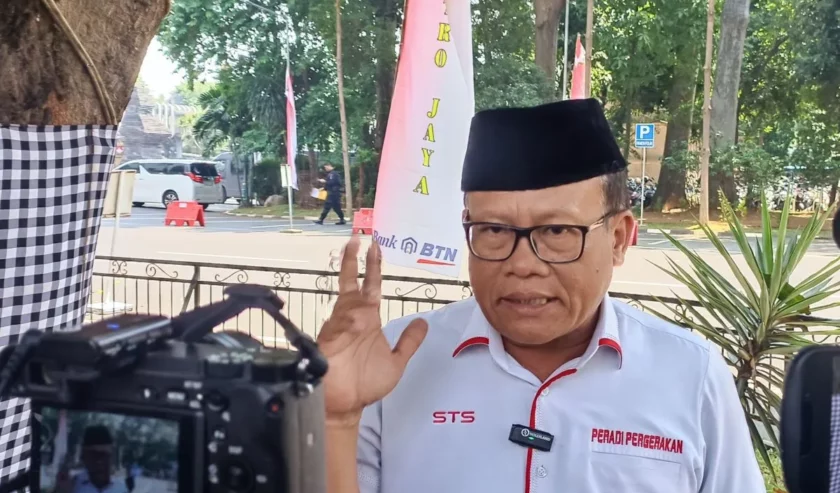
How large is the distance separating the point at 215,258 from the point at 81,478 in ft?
35.8

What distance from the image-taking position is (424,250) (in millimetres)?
3162

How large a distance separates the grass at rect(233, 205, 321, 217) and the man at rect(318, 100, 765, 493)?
1762 centimetres

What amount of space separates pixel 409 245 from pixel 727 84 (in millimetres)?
14653

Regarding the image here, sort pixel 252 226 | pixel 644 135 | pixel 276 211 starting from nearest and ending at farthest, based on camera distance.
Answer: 1. pixel 644 135
2. pixel 252 226
3. pixel 276 211

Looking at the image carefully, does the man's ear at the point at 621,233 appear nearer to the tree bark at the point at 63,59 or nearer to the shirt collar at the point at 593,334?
the shirt collar at the point at 593,334

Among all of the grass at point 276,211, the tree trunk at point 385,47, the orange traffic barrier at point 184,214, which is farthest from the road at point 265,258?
the tree trunk at point 385,47

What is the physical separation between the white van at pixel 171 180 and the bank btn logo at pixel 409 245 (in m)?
18.4

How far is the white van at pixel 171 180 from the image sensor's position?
20.5 metres

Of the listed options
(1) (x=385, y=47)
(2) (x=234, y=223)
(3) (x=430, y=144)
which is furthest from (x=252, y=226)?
(3) (x=430, y=144)

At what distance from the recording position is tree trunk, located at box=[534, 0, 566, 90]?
15.0m

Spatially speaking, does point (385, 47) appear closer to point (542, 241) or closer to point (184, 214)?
point (184, 214)

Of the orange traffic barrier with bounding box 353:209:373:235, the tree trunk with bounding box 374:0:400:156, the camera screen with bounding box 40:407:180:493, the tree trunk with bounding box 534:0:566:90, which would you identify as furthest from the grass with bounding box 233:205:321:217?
the camera screen with bounding box 40:407:180:493

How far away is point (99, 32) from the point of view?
1.84 metres

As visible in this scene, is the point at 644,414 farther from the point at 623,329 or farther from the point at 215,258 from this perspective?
the point at 215,258
